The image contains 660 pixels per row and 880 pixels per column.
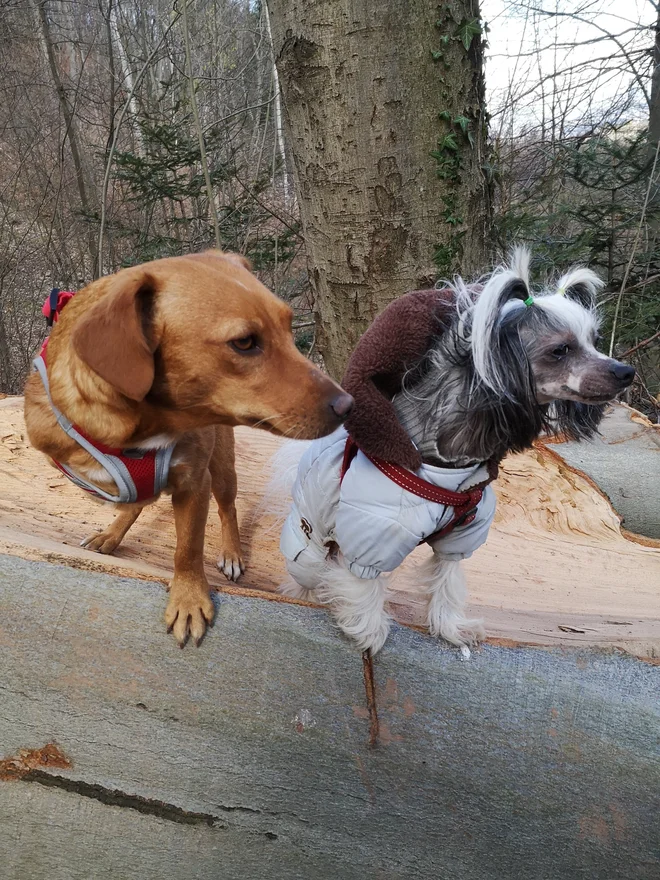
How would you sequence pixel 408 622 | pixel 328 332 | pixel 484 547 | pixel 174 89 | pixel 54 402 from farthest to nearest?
pixel 174 89, pixel 328 332, pixel 484 547, pixel 408 622, pixel 54 402

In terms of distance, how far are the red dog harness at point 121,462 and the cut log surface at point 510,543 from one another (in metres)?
0.23

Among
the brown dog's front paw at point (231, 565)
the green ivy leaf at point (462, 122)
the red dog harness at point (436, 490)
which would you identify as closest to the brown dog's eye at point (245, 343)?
the red dog harness at point (436, 490)

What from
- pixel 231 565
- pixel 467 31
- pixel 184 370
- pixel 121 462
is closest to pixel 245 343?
pixel 184 370

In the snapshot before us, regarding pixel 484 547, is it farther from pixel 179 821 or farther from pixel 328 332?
pixel 179 821

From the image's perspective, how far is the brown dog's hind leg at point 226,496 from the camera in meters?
2.77

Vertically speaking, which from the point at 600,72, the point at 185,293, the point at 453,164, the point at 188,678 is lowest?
the point at 188,678

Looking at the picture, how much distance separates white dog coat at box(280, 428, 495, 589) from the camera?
189cm

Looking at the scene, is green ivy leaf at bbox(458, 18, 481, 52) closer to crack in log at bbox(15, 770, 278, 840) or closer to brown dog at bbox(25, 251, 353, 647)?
brown dog at bbox(25, 251, 353, 647)

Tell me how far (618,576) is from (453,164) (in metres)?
2.07

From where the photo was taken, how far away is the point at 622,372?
1.77 metres

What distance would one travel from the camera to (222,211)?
684 centimetres

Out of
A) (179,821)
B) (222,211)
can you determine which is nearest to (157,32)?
(222,211)

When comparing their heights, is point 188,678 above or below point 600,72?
below

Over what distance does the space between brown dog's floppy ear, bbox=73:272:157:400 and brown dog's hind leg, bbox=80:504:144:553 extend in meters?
1.14
